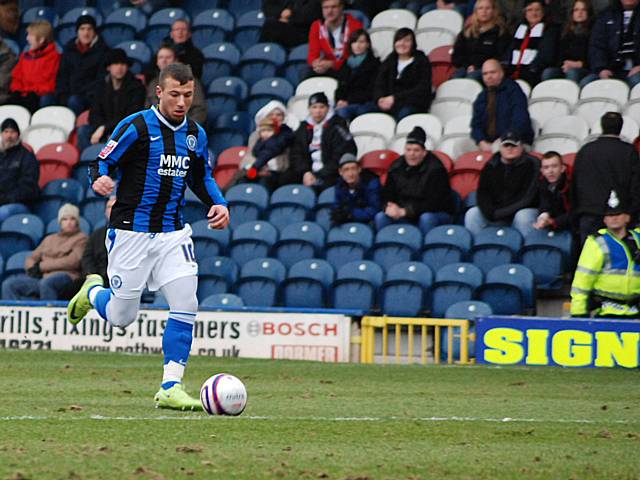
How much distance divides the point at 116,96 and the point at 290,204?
10.4 feet

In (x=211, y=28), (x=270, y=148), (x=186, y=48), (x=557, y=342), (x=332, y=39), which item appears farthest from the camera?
(x=211, y=28)

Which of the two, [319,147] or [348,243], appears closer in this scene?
[348,243]

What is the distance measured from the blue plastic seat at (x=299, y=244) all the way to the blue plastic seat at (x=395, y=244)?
73cm

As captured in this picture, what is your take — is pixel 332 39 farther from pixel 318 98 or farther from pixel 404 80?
pixel 318 98

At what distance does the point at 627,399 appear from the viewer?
982 centimetres

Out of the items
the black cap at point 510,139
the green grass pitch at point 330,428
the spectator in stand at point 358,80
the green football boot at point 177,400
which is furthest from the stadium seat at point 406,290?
the green football boot at point 177,400

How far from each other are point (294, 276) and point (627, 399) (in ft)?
19.6

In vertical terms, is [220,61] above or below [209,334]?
above

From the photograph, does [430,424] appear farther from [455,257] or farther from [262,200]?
[262,200]

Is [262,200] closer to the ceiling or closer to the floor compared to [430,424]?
closer to the ceiling

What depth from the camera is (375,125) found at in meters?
17.1

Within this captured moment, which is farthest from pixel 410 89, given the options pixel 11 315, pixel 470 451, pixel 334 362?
pixel 470 451

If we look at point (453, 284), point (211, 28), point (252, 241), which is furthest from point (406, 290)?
point (211, 28)

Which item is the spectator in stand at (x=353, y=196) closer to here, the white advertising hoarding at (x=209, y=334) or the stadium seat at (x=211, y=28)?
the white advertising hoarding at (x=209, y=334)
